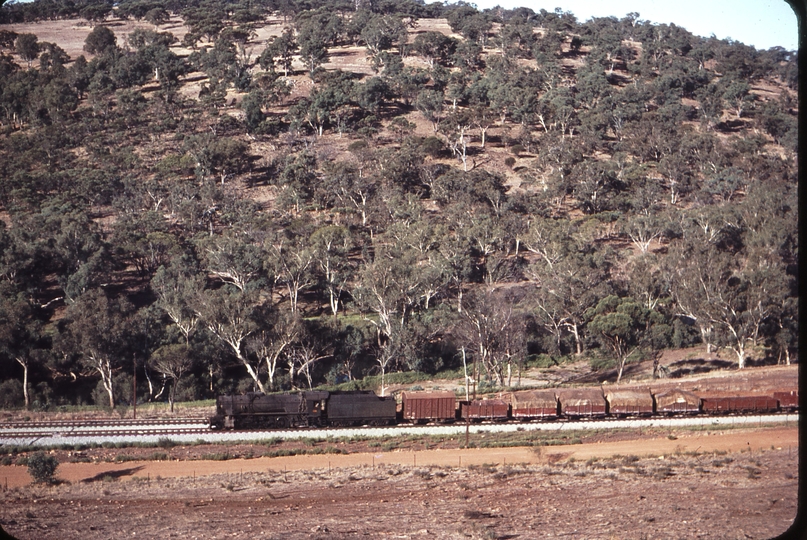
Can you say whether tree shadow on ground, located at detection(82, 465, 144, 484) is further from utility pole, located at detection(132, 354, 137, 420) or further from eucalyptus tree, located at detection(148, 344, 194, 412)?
eucalyptus tree, located at detection(148, 344, 194, 412)

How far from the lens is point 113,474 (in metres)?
25.7

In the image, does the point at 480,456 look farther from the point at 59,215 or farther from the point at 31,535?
the point at 59,215

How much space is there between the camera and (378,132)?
9488cm

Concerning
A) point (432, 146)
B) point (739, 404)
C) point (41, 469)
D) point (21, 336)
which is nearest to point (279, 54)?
point (432, 146)

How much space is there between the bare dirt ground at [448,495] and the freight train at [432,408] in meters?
4.01

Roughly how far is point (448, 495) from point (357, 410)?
1051 cm

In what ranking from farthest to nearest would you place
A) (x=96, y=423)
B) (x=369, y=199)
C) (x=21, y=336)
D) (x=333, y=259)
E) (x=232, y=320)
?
(x=369, y=199)
(x=333, y=259)
(x=21, y=336)
(x=232, y=320)
(x=96, y=423)

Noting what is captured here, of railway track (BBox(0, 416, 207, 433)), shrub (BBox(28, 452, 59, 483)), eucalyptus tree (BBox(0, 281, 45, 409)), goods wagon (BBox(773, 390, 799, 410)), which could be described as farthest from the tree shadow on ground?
goods wagon (BBox(773, 390, 799, 410))

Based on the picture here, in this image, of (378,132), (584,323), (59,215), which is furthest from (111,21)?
(584,323)

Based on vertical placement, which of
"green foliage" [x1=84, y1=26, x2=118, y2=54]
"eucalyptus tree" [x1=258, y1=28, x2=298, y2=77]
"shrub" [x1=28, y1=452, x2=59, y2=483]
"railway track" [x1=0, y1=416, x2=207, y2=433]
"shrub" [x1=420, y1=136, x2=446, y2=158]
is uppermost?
"green foliage" [x1=84, y1=26, x2=118, y2=54]

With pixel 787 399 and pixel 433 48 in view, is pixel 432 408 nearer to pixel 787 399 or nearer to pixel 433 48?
pixel 787 399

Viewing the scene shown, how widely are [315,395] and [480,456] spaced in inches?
319

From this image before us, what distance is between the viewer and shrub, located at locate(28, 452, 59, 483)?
79.7 ft

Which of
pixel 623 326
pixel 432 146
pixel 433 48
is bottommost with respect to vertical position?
pixel 623 326
